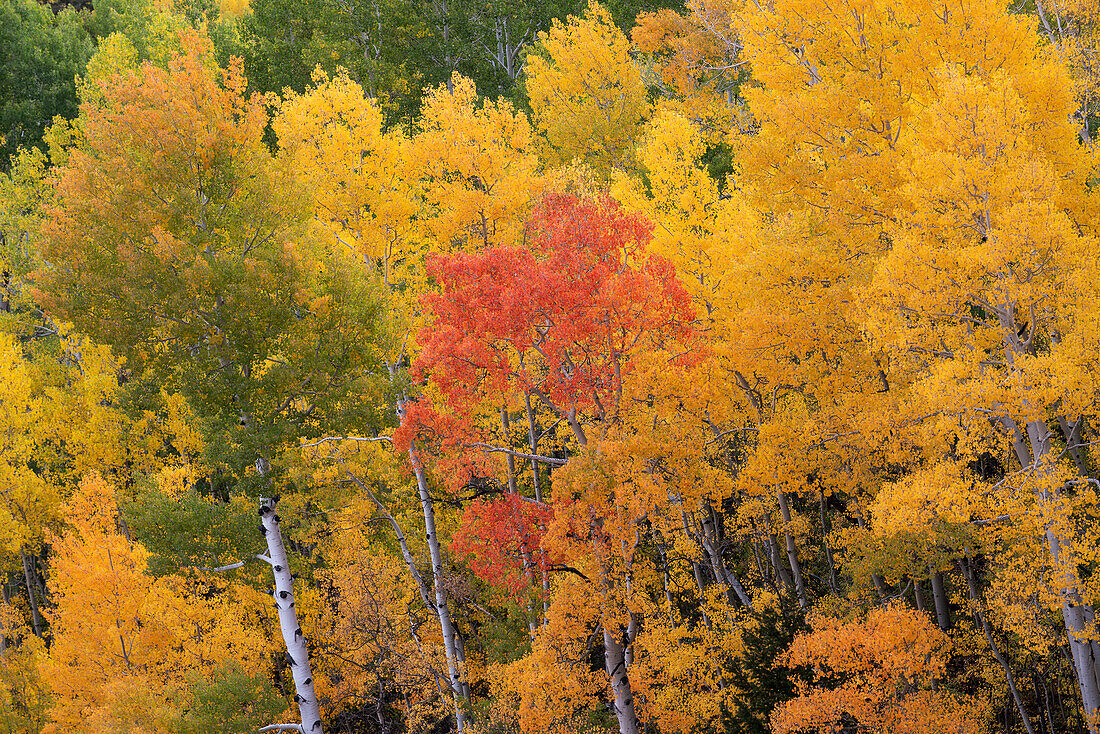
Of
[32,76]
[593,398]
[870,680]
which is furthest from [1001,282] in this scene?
[32,76]

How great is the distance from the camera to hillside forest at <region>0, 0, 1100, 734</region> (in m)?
11.1

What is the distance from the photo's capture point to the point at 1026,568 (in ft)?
43.5

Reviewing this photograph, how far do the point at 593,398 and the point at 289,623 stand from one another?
5.85 m

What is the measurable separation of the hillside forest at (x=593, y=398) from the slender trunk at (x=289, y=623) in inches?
1.9

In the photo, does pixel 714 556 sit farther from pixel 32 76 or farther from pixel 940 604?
pixel 32 76

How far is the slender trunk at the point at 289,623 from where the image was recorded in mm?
11344

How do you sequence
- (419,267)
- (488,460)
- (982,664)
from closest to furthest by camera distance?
(488,460)
(982,664)
(419,267)

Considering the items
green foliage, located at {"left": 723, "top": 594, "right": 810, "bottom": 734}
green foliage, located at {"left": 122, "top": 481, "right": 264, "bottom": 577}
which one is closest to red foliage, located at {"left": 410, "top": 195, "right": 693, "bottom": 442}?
green foliage, located at {"left": 122, "top": 481, "right": 264, "bottom": 577}

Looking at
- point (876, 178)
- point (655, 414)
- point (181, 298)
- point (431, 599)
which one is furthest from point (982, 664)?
point (181, 298)

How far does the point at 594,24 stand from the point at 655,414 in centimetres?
1577

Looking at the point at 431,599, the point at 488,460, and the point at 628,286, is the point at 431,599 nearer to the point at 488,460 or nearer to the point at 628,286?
the point at 488,460

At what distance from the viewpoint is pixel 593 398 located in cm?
1394

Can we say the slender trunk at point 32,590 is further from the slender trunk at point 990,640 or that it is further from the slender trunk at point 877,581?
the slender trunk at point 990,640

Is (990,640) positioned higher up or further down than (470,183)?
further down
